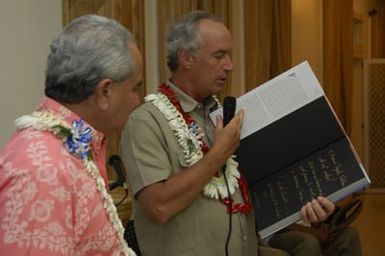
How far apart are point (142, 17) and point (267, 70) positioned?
6.85ft

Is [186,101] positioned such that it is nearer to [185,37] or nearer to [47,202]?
[185,37]

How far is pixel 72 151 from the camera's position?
1.14 m

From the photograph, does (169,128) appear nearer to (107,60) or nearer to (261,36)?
(107,60)

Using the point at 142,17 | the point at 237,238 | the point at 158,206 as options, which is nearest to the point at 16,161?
the point at 158,206

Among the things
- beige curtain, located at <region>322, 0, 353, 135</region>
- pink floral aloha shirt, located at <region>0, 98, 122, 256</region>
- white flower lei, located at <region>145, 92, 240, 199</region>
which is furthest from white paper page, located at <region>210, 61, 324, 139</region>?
beige curtain, located at <region>322, 0, 353, 135</region>

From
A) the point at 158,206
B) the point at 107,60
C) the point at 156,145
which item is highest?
the point at 107,60

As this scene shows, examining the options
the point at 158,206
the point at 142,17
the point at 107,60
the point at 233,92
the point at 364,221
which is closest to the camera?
the point at 107,60

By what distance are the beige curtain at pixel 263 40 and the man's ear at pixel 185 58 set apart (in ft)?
9.59

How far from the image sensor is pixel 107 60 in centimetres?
117

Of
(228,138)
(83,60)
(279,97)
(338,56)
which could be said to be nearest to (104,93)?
(83,60)

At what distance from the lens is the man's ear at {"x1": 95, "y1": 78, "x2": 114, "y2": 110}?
1.17 meters

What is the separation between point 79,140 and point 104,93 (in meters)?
0.10

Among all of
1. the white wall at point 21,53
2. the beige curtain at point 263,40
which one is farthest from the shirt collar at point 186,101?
the beige curtain at point 263,40

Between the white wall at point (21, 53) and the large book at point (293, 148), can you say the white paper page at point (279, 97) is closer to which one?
the large book at point (293, 148)
